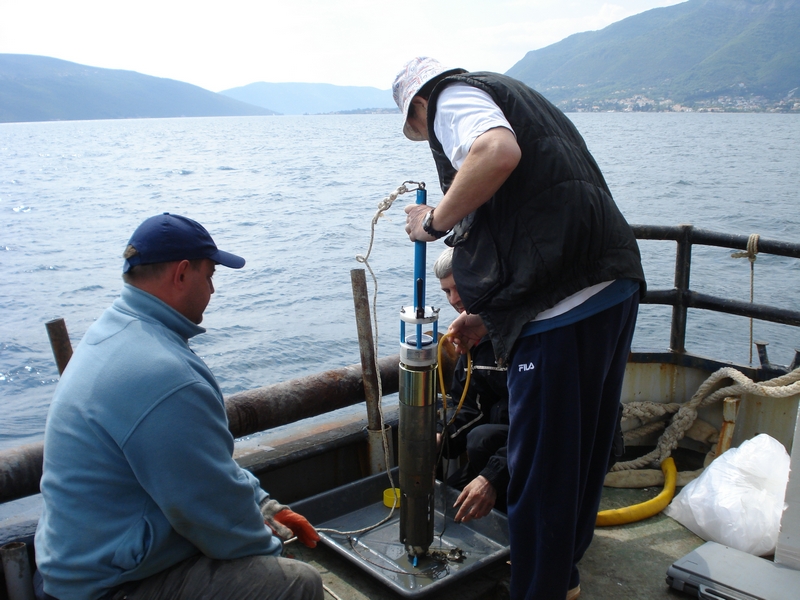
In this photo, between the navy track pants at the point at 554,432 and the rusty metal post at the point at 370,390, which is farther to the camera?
the rusty metal post at the point at 370,390

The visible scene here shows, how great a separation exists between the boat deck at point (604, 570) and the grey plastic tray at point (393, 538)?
0.07 m

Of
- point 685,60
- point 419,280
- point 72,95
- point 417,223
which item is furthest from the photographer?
point 72,95

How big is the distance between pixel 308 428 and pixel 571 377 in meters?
2.29

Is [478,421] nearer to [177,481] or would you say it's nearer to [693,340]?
[177,481]

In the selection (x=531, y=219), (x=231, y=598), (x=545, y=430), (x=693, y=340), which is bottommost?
(x=693, y=340)

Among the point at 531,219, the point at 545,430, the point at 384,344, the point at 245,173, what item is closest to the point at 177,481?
the point at 545,430

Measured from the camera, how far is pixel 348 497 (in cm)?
348

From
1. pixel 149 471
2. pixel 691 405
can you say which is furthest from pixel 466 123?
pixel 691 405

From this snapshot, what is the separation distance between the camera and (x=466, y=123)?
2.16 meters

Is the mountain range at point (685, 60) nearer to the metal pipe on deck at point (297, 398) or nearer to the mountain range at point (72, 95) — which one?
the mountain range at point (72, 95)

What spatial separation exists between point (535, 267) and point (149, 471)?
4.27 feet

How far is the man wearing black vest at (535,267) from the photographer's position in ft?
7.19

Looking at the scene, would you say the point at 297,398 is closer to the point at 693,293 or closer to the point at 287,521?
the point at 287,521

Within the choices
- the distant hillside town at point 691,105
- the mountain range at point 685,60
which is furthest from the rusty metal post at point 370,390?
the mountain range at point 685,60
